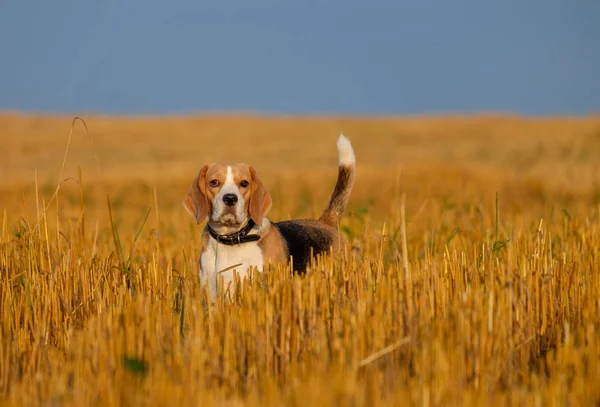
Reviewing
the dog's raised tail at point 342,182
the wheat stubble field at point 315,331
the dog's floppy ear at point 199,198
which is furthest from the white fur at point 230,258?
the dog's raised tail at point 342,182

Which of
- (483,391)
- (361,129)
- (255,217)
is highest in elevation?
(361,129)

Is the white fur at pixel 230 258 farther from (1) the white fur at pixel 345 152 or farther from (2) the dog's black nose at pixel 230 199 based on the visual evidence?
(1) the white fur at pixel 345 152

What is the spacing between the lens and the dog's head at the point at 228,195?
576cm

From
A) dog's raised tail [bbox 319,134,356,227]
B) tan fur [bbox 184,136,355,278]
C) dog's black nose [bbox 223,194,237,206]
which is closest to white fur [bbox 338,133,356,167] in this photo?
dog's raised tail [bbox 319,134,356,227]

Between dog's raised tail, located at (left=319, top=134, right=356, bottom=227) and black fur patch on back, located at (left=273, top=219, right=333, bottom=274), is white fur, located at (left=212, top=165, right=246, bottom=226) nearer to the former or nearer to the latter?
black fur patch on back, located at (left=273, top=219, right=333, bottom=274)

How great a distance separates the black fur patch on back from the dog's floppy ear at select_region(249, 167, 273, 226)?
0.40m

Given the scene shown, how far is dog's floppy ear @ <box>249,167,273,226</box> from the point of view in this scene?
19.4ft

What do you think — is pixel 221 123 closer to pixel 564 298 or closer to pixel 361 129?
pixel 361 129

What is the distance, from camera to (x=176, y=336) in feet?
13.1

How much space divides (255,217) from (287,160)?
27.7 metres

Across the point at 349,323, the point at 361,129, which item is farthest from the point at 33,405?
the point at 361,129

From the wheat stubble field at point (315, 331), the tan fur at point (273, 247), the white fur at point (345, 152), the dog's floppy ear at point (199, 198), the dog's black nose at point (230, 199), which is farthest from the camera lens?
the white fur at point (345, 152)

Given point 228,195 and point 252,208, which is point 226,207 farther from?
point 252,208

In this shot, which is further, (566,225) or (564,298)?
(566,225)
